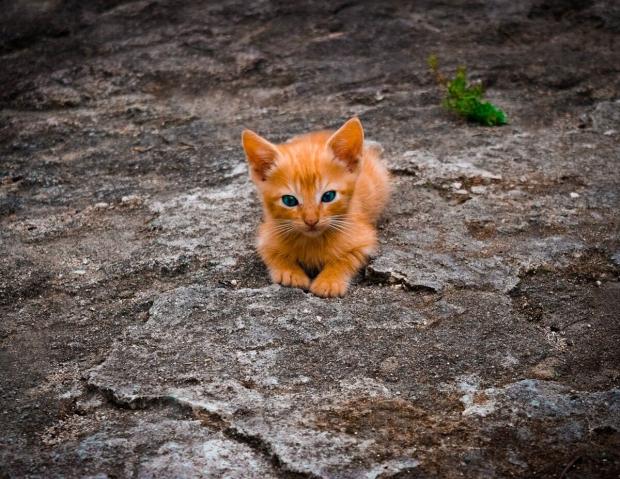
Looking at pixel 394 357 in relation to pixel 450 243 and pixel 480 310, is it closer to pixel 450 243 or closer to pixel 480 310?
pixel 480 310

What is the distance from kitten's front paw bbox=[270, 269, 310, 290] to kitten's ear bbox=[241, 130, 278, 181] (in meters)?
0.44

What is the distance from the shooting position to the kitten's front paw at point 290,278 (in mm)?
3254

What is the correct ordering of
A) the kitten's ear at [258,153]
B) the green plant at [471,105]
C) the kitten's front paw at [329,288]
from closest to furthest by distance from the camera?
the kitten's front paw at [329,288], the kitten's ear at [258,153], the green plant at [471,105]

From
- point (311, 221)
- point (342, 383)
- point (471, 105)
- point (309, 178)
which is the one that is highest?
point (309, 178)

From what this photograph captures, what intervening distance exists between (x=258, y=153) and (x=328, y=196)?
378mm

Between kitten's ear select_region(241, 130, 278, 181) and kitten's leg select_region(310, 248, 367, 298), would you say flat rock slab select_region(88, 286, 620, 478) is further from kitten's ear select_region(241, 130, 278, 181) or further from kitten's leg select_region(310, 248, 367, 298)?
kitten's ear select_region(241, 130, 278, 181)

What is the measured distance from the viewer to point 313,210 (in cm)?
321

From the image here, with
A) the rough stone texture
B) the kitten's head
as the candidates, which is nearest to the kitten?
the kitten's head

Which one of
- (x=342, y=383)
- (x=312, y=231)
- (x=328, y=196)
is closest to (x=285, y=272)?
(x=312, y=231)

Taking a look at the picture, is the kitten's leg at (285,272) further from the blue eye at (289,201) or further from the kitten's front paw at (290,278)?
the blue eye at (289,201)

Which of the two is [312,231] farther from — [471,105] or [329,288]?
[471,105]

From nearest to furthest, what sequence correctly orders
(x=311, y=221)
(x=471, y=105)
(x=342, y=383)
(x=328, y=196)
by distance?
1. (x=342, y=383)
2. (x=311, y=221)
3. (x=328, y=196)
4. (x=471, y=105)

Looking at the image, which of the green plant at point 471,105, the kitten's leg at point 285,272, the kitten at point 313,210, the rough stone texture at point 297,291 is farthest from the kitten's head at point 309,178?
the green plant at point 471,105

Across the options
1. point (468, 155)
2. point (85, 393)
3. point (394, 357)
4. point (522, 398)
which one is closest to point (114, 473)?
point (85, 393)
